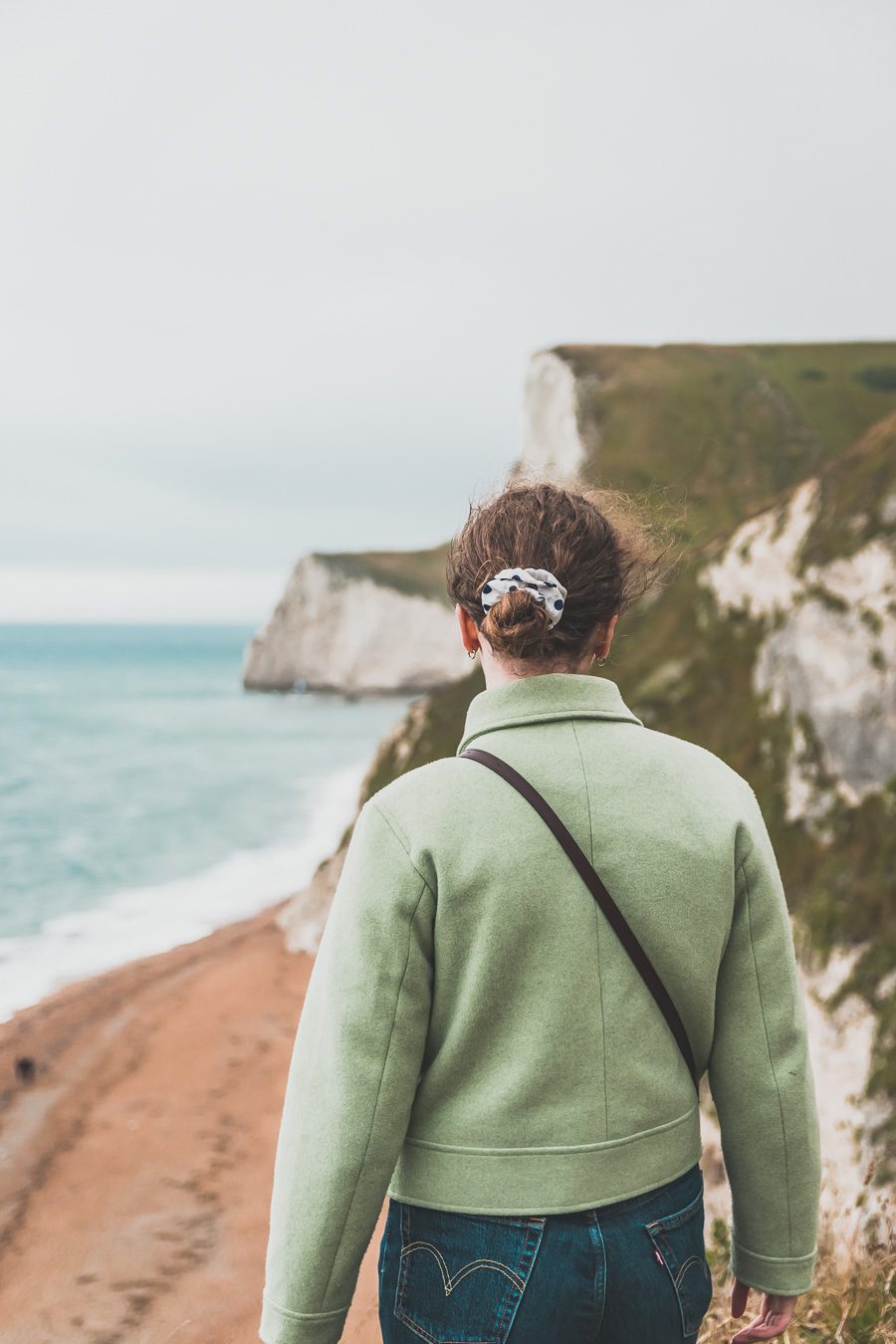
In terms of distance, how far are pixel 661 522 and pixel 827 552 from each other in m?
12.7

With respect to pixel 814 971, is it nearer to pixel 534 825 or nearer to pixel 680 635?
pixel 680 635

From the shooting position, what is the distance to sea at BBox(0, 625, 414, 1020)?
2367 centimetres

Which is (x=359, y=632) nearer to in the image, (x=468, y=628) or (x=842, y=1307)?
(x=842, y=1307)

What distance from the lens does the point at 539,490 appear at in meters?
2.20

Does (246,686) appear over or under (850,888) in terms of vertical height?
under

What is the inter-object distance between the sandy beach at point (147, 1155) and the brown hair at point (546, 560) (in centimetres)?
463

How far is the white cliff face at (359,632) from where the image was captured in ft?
267

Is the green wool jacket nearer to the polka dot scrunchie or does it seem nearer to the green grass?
the polka dot scrunchie

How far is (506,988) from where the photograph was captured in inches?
79.8

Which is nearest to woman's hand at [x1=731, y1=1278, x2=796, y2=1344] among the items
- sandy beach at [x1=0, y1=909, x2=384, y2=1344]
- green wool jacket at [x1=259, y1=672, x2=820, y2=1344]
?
green wool jacket at [x1=259, y1=672, x2=820, y2=1344]

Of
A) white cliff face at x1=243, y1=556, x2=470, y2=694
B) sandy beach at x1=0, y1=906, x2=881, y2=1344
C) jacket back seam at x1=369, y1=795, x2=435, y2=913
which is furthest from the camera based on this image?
white cliff face at x1=243, y1=556, x2=470, y2=694

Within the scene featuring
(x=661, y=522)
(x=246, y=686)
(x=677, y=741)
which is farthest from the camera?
(x=246, y=686)

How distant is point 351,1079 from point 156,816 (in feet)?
121

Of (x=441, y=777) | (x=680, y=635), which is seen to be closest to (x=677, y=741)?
(x=441, y=777)
